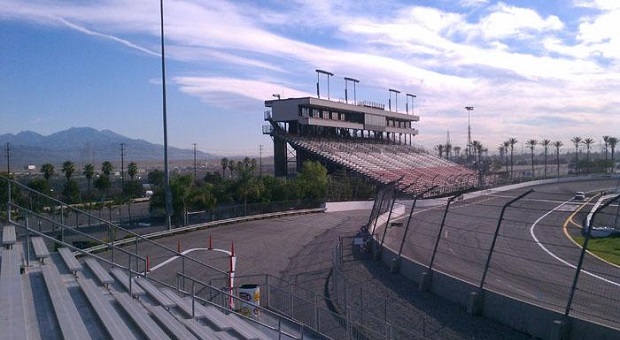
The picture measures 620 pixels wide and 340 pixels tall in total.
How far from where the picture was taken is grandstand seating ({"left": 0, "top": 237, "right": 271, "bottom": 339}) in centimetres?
755

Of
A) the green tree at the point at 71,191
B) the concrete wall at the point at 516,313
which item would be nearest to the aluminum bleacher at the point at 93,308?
the concrete wall at the point at 516,313

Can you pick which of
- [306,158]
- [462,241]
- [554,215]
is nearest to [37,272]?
[462,241]

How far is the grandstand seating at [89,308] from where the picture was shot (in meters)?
7.55

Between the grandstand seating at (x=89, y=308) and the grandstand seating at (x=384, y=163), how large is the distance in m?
34.5

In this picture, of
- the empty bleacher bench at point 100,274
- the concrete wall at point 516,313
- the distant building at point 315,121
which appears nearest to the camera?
the concrete wall at point 516,313

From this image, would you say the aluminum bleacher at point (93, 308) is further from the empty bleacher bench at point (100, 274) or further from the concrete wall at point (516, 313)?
the concrete wall at point (516, 313)

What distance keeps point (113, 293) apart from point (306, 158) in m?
48.7

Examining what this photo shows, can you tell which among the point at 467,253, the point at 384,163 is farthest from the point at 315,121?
the point at 467,253

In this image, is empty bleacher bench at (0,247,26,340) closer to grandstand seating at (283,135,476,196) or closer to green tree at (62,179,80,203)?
green tree at (62,179,80,203)

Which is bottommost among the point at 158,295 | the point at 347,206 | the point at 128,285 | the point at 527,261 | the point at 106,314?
the point at 347,206

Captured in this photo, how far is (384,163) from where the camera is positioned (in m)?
62.8

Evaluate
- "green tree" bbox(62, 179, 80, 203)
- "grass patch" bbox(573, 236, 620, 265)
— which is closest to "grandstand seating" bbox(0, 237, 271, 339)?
"grass patch" bbox(573, 236, 620, 265)

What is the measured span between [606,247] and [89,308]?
21275 mm

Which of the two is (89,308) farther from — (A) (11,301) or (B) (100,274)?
(B) (100,274)
